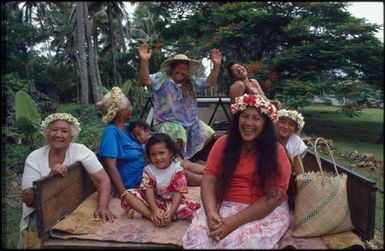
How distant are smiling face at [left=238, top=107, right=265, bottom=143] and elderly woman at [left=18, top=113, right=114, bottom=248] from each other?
1216mm

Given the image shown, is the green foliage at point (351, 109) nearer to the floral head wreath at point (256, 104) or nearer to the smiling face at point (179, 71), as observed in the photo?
the smiling face at point (179, 71)

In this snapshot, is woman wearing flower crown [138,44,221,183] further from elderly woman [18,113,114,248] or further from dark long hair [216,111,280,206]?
dark long hair [216,111,280,206]

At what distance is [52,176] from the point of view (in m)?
2.55

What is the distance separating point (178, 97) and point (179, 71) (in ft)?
0.92

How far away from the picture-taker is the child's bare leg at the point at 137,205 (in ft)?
9.23

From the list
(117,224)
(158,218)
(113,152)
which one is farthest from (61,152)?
(158,218)

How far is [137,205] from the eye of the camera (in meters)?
2.85

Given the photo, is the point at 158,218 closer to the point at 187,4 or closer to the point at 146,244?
the point at 146,244

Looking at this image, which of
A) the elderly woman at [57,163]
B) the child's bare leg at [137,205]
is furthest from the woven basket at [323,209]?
the elderly woman at [57,163]

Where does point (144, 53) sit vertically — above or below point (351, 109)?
above

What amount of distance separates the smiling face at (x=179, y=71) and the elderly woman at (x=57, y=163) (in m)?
1.42

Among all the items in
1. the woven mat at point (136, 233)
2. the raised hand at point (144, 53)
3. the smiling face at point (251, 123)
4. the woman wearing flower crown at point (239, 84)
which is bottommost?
the woven mat at point (136, 233)

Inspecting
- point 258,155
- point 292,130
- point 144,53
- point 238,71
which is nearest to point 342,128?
point 238,71

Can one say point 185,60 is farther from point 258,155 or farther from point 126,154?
point 258,155
